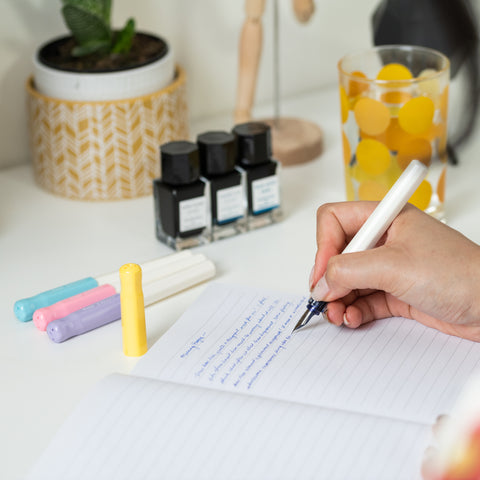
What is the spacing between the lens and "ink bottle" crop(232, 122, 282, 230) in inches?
33.8

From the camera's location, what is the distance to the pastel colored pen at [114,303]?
0.69 meters

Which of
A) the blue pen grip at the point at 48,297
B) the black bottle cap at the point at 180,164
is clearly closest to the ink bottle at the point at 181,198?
the black bottle cap at the point at 180,164

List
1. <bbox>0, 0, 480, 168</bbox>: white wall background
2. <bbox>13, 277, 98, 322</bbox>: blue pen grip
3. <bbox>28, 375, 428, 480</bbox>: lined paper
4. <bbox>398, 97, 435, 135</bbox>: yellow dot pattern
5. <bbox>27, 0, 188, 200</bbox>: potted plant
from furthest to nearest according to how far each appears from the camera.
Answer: <bbox>0, 0, 480, 168</bbox>: white wall background → <bbox>27, 0, 188, 200</bbox>: potted plant → <bbox>398, 97, 435, 135</bbox>: yellow dot pattern → <bbox>13, 277, 98, 322</bbox>: blue pen grip → <bbox>28, 375, 428, 480</bbox>: lined paper

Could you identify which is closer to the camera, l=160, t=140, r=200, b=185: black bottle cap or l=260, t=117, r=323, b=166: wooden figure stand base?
l=160, t=140, r=200, b=185: black bottle cap

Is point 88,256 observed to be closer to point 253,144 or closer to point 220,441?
point 253,144

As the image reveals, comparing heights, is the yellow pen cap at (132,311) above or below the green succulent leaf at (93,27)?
below

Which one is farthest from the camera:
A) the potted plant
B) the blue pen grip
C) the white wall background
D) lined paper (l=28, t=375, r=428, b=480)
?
the white wall background

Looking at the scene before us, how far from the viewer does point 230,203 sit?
861 millimetres

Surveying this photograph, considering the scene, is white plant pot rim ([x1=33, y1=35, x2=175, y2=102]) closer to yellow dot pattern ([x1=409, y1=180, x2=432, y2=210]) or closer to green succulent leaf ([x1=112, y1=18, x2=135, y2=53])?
green succulent leaf ([x1=112, y1=18, x2=135, y2=53])

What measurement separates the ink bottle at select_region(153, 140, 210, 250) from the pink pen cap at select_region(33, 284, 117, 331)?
0.41 feet

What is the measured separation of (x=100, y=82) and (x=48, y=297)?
12.0 inches

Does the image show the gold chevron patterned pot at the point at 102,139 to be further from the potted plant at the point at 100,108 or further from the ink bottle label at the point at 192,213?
the ink bottle label at the point at 192,213

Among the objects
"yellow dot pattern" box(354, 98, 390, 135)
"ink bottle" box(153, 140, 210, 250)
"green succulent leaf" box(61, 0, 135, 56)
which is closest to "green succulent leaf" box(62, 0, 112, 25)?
"green succulent leaf" box(61, 0, 135, 56)

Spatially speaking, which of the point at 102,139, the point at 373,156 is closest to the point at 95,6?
the point at 102,139
